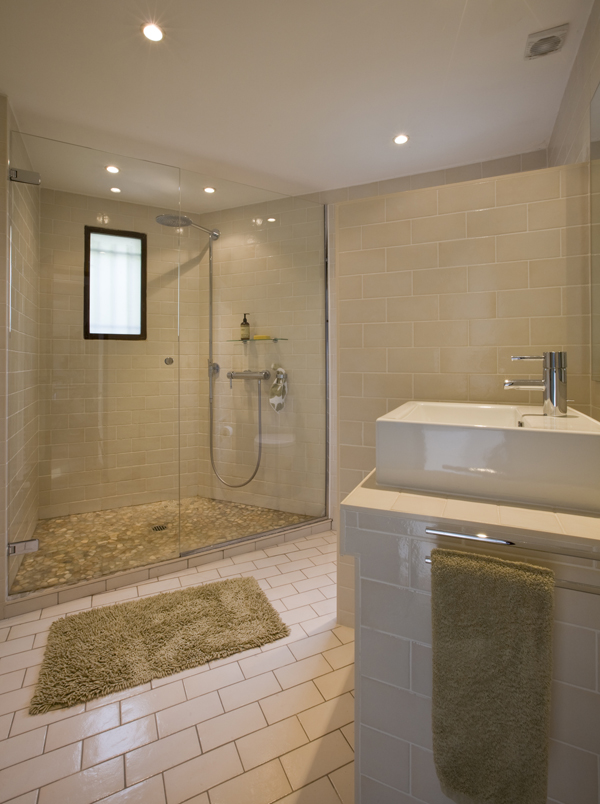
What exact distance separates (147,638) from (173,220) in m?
2.52

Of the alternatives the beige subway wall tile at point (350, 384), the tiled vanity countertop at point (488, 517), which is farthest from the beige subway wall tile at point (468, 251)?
the tiled vanity countertop at point (488, 517)

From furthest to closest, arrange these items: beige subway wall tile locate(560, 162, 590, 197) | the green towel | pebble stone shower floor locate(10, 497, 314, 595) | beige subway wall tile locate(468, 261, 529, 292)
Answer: pebble stone shower floor locate(10, 497, 314, 595) < beige subway wall tile locate(468, 261, 529, 292) < beige subway wall tile locate(560, 162, 590, 197) < the green towel

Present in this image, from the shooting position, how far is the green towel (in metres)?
0.87

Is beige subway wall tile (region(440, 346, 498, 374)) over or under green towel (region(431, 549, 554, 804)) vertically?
over

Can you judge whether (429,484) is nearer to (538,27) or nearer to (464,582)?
(464,582)

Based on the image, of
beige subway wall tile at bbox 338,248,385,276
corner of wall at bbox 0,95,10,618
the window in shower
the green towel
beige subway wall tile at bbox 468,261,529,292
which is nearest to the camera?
the green towel

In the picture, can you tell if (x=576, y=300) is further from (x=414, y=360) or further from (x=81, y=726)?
(x=81, y=726)

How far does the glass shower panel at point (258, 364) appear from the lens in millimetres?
3141

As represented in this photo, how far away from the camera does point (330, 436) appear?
332 centimetres

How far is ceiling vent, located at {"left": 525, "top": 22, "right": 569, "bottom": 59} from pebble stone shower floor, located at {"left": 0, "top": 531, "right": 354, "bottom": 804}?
2.65 m

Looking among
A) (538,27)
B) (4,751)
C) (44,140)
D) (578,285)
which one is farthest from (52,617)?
(538,27)

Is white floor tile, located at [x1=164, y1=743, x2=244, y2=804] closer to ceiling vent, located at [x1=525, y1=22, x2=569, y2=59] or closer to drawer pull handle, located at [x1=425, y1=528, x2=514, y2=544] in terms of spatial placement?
drawer pull handle, located at [x1=425, y1=528, x2=514, y2=544]

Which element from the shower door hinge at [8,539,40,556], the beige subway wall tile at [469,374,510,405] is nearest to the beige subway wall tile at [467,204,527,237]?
the beige subway wall tile at [469,374,510,405]

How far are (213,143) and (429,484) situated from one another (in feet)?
8.14
